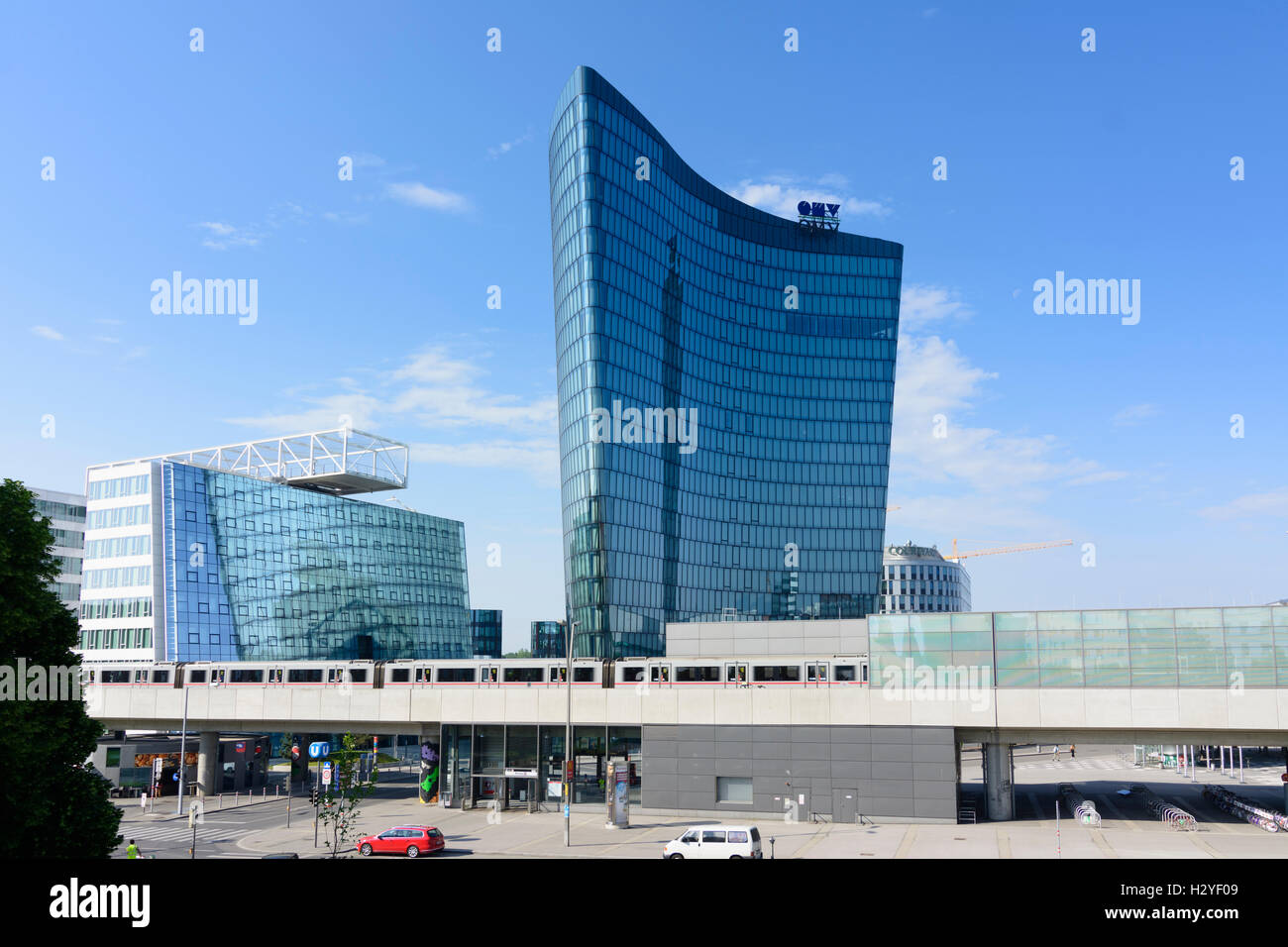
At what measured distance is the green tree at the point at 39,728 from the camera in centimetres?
2803

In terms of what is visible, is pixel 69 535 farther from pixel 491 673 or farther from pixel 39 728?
pixel 39 728

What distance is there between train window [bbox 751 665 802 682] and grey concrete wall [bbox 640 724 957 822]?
115 inches

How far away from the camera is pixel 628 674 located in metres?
61.2

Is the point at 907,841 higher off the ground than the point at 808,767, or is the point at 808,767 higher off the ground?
the point at 808,767

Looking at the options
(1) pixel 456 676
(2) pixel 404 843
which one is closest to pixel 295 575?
(1) pixel 456 676

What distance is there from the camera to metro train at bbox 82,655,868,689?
5847 cm

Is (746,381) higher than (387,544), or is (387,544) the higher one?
(746,381)

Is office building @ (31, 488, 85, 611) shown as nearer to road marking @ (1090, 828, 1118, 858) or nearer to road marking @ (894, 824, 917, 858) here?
road marking @ (894, 824, 917, 858)

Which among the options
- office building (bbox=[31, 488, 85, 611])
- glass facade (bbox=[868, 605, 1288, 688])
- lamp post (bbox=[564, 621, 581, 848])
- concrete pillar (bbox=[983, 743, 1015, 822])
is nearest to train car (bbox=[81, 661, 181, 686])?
lamp post (bbox=[564, 621, 581, 848])

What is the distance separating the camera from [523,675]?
6306cm

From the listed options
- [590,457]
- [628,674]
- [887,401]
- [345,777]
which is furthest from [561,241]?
[345,777]

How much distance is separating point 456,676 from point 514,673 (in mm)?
4177
